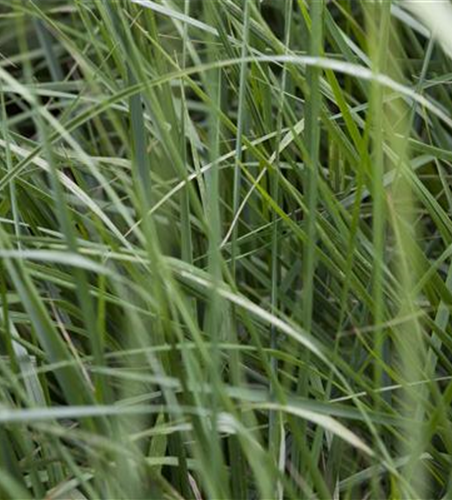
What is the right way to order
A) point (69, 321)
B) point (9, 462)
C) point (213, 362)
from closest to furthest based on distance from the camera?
point (213, 362)
point (9, 462)
point (69, 321)

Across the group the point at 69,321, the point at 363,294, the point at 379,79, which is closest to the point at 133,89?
the point at 379,79

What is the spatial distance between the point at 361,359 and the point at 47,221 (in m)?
0.33

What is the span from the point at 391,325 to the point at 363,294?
41 mm

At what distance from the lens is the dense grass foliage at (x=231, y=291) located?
731 millimetres

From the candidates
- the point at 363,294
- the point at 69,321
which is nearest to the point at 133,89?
the point at 363,294

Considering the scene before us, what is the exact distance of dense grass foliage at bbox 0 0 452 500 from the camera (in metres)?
0.73

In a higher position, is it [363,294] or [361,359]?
[363,294]

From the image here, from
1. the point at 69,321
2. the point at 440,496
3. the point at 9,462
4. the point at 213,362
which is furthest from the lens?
the point at 69,321

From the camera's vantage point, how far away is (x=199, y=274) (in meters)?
0.85

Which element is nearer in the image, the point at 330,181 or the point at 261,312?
the point at 261,312

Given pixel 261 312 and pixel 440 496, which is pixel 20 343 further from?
pixel 440 496

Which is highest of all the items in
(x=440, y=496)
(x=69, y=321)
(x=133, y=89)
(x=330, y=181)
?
(x=133, y=89)

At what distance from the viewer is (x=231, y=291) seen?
0.85 meters

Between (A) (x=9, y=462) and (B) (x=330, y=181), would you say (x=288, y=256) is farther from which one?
(A) (x=9, y=462)
